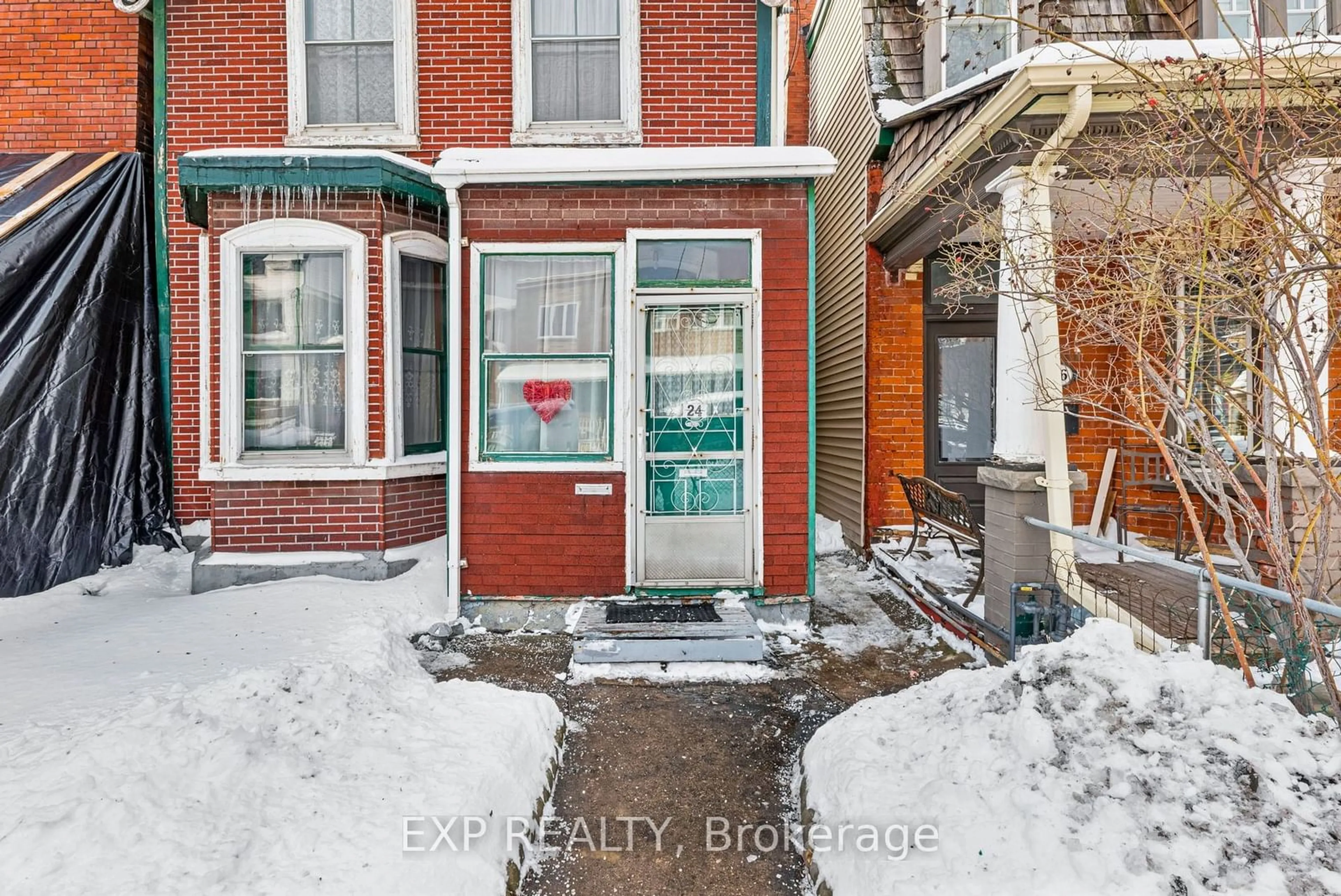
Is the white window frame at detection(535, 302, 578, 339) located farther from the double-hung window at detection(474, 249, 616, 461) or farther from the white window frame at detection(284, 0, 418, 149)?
the white window frame at detection(284, 0, 418, 149)

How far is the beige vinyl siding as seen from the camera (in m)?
7.37

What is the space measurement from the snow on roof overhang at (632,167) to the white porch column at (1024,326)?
4.09 ft

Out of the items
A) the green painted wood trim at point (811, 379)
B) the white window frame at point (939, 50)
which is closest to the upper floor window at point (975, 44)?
the white window frame at point (939, 50)

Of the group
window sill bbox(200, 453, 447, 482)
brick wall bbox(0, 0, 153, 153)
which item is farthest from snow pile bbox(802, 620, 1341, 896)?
brick wall bbox(0, 0, 153, 153)

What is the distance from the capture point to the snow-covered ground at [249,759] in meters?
2.11

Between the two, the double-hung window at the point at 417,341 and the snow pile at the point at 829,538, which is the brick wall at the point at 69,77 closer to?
the double-hung window at the point at 417,341

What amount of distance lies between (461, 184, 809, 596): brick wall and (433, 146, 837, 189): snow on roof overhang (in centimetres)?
12

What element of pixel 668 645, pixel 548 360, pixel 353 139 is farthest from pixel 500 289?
pixel 668 645

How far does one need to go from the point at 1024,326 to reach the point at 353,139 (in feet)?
19.2

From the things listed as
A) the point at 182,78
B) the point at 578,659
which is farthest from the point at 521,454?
the point at 182,78

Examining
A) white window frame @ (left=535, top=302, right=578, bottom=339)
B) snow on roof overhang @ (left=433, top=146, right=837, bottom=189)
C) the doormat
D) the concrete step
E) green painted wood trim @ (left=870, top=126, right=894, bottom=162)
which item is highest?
green painted wood trim @ (left=870, top=126, right=894, bottom=162)

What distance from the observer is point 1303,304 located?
4.09 m

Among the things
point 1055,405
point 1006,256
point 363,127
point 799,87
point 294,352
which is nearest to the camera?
point 1006,256
